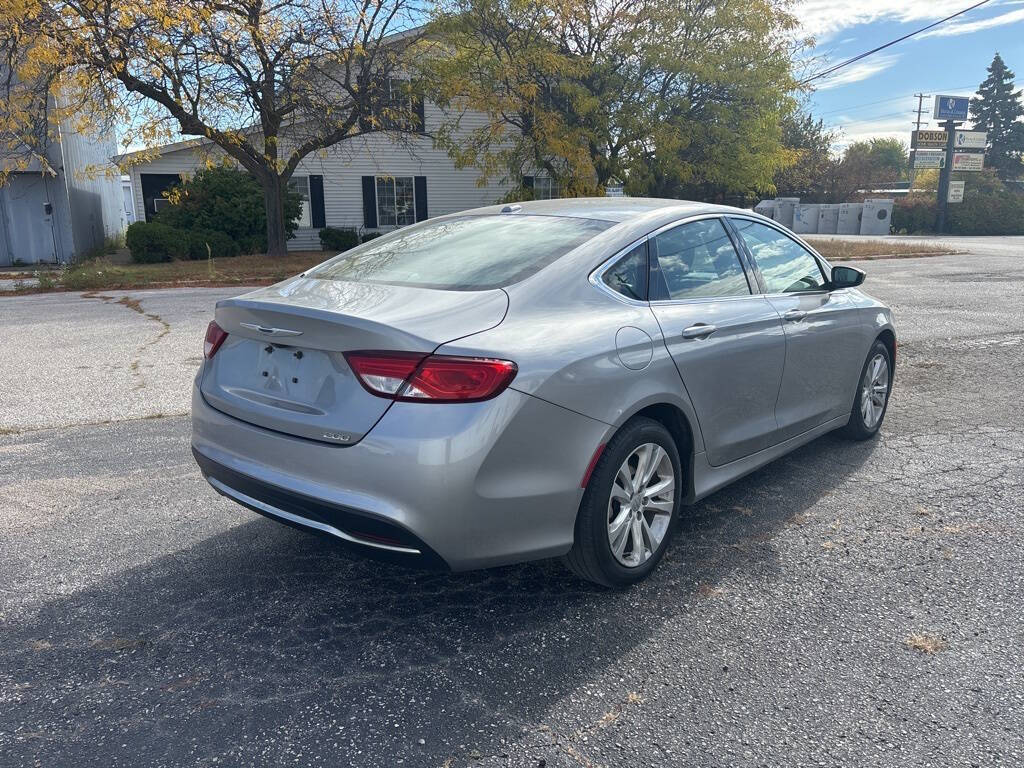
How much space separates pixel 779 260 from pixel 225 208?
20561mm

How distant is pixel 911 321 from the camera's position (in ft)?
34.6

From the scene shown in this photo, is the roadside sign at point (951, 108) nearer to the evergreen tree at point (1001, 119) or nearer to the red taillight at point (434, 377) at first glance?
the evergreen tree at point (1001, 119)

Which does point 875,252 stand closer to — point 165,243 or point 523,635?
point 165,243

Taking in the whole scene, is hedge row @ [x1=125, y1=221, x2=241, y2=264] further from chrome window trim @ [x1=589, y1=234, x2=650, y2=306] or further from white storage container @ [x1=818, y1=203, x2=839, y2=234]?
white storage container @ [x1=818, y1=203, x2=839, y2=234]

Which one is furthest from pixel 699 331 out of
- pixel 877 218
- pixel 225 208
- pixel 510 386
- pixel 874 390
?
pixel 877 218

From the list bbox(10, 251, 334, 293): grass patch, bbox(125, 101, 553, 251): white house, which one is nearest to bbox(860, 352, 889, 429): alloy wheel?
bbox(10, 251, 334, 293): grass patch

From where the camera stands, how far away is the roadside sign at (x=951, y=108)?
132 feet

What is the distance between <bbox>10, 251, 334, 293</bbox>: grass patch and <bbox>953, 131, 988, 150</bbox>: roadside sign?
35.6m

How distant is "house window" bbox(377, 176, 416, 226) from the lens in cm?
2541

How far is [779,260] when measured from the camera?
453 centimetres

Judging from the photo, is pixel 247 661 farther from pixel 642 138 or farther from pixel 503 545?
pixel 642 138

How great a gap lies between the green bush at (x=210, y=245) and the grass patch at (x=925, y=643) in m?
20.9

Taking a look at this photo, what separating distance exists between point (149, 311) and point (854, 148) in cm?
5004

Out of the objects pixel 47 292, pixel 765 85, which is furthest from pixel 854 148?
pixel 47 292
